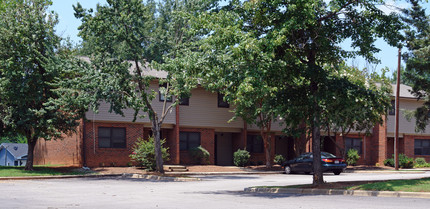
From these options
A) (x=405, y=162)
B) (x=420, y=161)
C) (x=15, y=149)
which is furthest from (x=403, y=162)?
(x=15, y=149)

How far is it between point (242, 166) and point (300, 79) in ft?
64.0

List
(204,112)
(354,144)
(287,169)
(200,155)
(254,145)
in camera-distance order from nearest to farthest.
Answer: (287,169)
(200,155)
(204,112)
(254,145)
(354,144)

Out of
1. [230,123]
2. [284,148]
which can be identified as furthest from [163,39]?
[284,148]

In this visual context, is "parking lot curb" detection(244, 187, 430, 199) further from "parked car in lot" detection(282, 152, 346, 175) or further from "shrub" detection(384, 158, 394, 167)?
"shrub" detection(384, 158, 394, 167)

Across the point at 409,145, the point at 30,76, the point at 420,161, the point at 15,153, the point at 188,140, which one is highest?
the point at 30,76

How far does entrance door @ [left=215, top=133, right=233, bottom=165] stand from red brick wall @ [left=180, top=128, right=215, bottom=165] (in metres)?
3.29

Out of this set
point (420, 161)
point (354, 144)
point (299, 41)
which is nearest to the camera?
point (299, 41)

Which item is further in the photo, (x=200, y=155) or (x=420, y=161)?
(x=420, y=161)

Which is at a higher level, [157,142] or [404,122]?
[404,122]

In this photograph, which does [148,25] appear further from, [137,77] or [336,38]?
[336,38]

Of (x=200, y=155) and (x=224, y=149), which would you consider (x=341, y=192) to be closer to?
(x=200, y=155)

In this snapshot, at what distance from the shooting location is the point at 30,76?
2672 centimetres

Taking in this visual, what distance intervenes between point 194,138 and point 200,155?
1836mm

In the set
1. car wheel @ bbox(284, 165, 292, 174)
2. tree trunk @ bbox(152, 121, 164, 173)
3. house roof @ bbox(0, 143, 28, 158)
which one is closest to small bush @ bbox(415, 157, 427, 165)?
car wheel @ bbox(284, 165, 292, 174)
